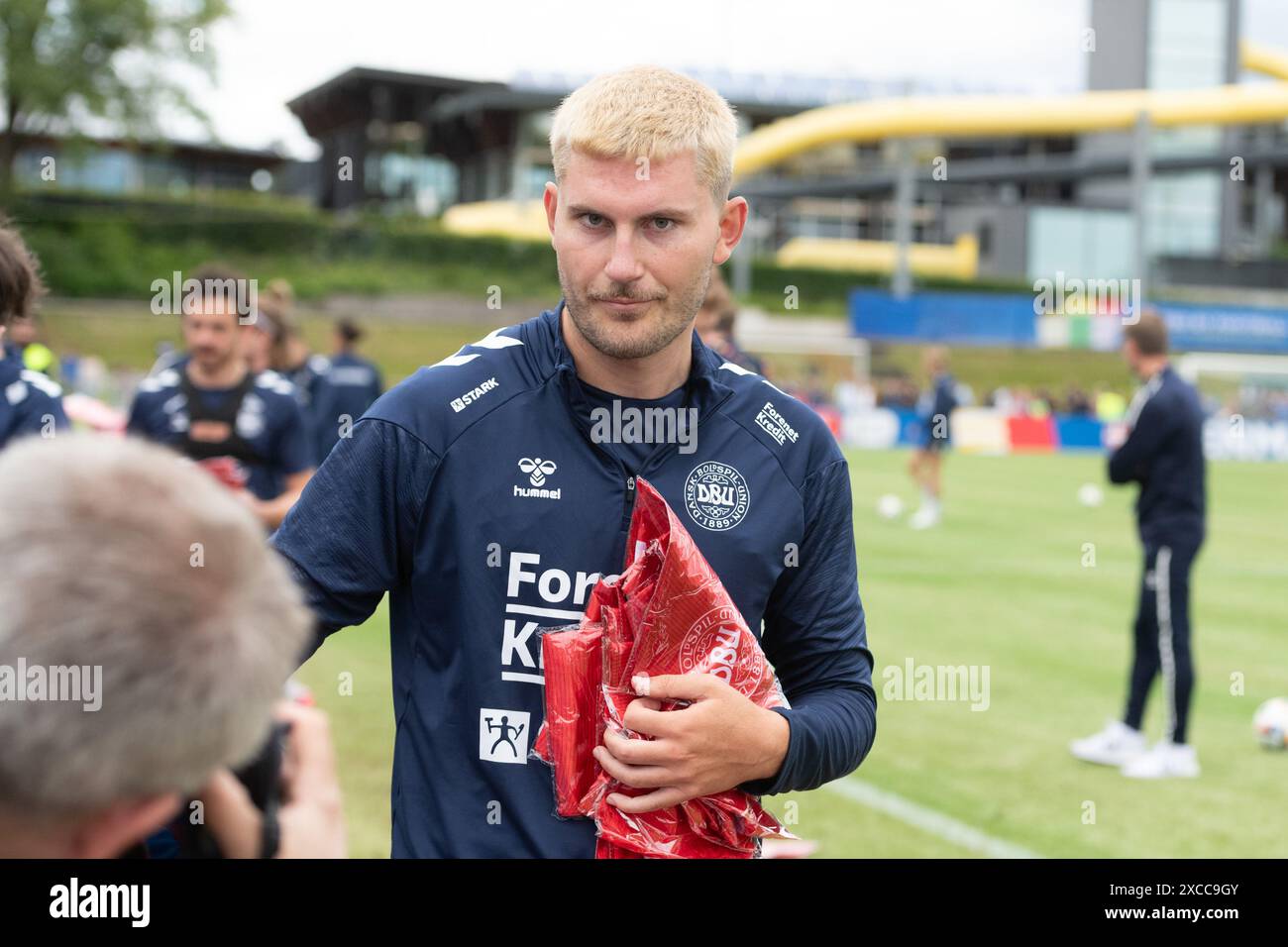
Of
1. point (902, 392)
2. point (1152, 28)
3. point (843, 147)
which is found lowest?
point (902, 392)

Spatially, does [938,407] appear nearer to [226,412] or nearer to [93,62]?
[226,412]

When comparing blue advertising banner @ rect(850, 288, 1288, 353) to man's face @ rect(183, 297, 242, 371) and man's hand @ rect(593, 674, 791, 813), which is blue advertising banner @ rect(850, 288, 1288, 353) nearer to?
man's face @ rect(183, 297, 242, 371)

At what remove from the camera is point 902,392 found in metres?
35.8

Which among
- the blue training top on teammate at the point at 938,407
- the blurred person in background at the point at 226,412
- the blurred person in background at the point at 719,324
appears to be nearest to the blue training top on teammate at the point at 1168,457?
the blurred person in background at the point at 719,324

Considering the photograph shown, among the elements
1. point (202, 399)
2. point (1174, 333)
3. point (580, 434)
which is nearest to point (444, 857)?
point (580, 434)

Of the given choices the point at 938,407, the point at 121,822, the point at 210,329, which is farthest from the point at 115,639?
the point at 938,407

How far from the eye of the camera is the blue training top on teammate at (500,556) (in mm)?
2195

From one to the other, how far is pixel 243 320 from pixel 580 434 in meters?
6.12

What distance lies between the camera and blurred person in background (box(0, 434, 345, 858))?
1104mm
